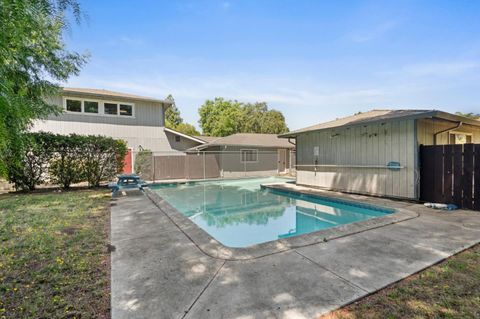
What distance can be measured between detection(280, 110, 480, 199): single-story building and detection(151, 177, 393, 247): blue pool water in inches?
54.9

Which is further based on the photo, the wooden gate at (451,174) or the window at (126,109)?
the window at (126,109)

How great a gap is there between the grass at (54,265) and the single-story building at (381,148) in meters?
7.97

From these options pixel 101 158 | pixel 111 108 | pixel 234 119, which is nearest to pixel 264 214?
pixel 101 158

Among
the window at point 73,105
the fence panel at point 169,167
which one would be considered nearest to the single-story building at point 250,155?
the fence panel at point 169,167

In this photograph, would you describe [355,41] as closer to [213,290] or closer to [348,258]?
[348,258]

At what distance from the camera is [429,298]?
2.36 metres

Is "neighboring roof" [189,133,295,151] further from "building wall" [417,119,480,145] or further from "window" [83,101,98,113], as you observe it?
"building wall" [417,119,480,145]

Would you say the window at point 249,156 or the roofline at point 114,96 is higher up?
the roofline at point 114,96

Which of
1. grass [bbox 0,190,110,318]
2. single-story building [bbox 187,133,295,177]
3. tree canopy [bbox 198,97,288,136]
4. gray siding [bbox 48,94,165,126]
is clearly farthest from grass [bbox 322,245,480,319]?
tree canopy [bbox 198,97,288,136]

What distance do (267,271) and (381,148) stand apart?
22.5 ft

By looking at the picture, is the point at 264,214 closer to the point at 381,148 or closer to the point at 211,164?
the point at 381,148

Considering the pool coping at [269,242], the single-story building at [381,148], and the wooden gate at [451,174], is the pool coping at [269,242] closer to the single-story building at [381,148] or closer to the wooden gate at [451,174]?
the wooden gate at [451,174]

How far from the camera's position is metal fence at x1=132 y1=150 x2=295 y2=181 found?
51.2ft

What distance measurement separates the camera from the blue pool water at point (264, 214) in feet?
19.8
